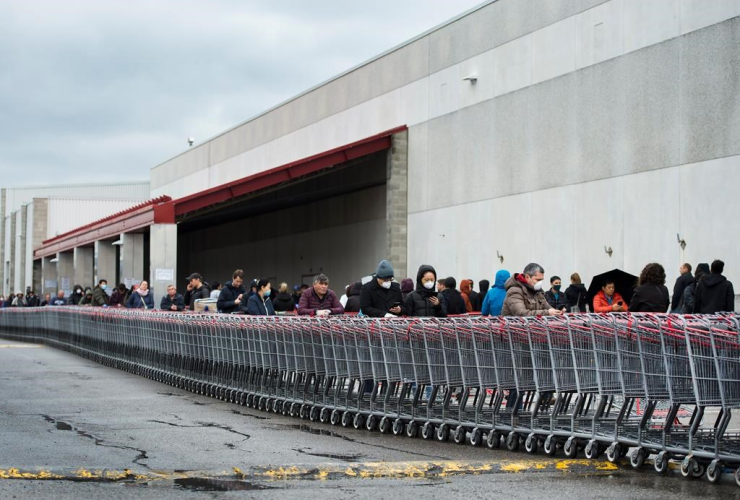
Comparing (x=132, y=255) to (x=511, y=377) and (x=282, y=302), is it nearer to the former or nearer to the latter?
(x=282, y=302)

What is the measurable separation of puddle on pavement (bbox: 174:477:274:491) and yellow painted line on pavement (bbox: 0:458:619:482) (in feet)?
0.40

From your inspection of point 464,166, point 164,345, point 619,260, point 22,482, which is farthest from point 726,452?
point 464,166

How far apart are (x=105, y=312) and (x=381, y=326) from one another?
563 inches

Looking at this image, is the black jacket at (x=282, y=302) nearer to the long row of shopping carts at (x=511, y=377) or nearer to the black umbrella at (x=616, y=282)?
the long row of shopping carts at (x=511, y=377)

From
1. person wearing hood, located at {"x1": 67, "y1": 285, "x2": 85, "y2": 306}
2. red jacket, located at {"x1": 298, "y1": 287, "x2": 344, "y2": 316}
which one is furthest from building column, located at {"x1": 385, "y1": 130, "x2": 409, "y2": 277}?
red jacket, located at {"x1": 298, "y1": 287, "x2": 344, "y2": 316}

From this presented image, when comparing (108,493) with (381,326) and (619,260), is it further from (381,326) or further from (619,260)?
(619,260)

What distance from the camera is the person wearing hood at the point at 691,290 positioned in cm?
1717

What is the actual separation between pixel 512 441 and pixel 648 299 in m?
2.43

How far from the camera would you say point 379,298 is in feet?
46.2

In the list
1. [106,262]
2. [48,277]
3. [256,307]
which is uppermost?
[106,262]

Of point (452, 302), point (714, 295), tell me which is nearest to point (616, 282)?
point (714, 295)

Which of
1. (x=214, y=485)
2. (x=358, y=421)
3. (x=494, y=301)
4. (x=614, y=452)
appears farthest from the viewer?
(x=494, y=301)

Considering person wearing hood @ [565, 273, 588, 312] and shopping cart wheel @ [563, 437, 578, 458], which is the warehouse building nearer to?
person wearing hood @ [565, 273, 588, 312]

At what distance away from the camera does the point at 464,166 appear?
99.8 feet
